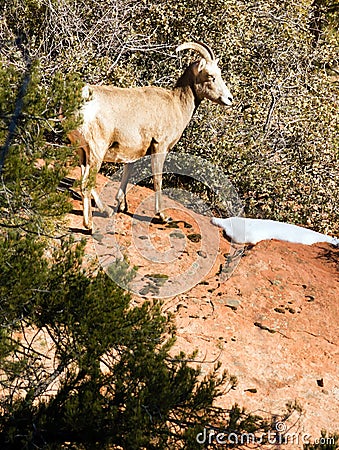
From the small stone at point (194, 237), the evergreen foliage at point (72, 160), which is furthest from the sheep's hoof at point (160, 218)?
the evergreen foliage at point (72, 160)

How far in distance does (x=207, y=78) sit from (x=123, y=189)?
1645 mm

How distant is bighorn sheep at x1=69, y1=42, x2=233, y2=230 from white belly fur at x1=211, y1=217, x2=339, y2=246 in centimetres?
104

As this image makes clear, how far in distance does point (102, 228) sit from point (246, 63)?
18.8 ft

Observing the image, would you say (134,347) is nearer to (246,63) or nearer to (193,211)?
(193,211)

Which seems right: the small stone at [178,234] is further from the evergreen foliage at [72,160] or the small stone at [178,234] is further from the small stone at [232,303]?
the evergreen foliage at [72,160]

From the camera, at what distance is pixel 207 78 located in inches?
320

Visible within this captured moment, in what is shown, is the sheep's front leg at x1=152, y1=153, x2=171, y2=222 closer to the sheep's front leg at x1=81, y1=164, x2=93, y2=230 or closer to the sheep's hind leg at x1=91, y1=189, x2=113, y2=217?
the sheep's hind leg at x1=91, y1=189, x2=113, y2=217

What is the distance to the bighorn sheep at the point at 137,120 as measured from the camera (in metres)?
7.20

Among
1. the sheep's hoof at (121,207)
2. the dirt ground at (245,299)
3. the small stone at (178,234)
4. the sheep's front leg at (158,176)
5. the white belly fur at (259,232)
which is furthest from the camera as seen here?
the white belly fur at (259,232)

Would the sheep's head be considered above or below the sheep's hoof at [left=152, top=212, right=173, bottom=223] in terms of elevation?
above

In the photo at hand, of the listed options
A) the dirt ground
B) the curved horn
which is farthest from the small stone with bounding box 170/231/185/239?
the curved horn

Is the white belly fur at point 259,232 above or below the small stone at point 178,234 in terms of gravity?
below

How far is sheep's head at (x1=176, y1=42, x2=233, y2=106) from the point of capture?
26.5 ft

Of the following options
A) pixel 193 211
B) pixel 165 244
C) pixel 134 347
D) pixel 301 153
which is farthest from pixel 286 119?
pixel 134 347
